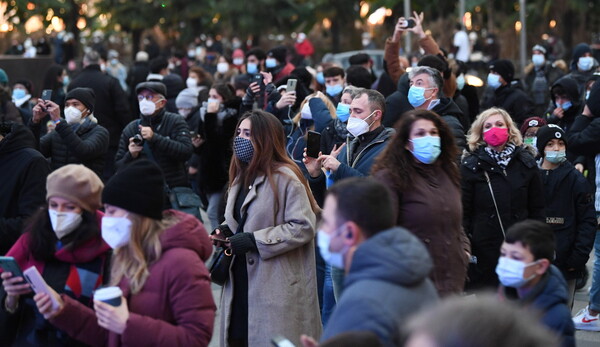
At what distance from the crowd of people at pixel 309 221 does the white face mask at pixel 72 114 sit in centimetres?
1

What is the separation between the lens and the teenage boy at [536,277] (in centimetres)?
434

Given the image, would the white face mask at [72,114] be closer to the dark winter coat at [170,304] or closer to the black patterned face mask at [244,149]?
the black patterned face mask at [244,149]

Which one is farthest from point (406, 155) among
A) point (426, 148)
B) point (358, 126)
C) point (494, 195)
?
point (494, 195)

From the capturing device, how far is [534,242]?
15.0 ft

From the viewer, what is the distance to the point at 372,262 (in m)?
3.34

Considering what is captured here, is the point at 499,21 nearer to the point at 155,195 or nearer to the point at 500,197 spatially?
the point at 500,197

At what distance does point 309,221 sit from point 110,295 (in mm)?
2121

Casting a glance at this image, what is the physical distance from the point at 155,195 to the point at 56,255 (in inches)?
23.3

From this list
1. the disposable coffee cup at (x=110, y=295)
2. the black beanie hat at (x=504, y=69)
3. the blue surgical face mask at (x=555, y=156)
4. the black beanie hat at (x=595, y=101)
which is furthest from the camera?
the black beanie hat at (x=504, y=69)

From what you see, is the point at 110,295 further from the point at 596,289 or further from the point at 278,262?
the point at 596,289

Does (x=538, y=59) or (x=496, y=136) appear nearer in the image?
(x=496, y=136)

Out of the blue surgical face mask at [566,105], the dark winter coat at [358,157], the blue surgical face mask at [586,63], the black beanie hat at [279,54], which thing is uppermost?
the black beanie hat at [279,54]

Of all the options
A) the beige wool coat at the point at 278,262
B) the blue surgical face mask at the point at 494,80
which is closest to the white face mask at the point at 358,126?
the beige wool coat at the point at 278,262

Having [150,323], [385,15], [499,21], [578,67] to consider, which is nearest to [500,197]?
[150,323]
